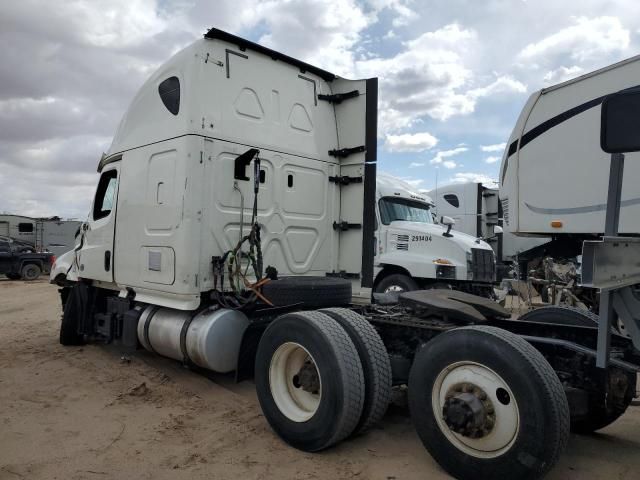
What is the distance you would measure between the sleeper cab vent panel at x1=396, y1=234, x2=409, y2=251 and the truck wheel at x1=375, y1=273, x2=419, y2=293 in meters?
0.52

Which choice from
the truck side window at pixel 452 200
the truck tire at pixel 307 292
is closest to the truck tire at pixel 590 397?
the truck tire at pixel 307 292

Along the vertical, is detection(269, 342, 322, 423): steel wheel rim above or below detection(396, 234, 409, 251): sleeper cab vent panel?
below

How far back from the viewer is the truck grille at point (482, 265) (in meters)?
9.57

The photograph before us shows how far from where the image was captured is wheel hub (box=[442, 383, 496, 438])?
9.98ft

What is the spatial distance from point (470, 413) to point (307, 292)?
2.18 m

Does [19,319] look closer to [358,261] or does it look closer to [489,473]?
[358,261]

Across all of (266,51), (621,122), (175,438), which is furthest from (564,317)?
(266,51)

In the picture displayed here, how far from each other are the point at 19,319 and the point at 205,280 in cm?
742

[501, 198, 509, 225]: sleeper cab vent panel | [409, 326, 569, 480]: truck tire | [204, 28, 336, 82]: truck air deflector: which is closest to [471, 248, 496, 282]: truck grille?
[501, 198, 509, 225]: sleeper cab vent panel

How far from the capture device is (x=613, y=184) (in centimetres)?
286

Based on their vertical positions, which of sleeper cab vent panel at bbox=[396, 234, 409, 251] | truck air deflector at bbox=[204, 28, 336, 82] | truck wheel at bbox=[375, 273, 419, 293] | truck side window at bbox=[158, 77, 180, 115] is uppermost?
truck air deflector at bbox=[204, 28, 336, 82]

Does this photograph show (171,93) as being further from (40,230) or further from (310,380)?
(40,230)

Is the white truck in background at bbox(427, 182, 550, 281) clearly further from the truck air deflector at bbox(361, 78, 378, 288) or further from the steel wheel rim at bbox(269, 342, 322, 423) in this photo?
the steel wheel rim at bbox(269, 342, 322, 423)

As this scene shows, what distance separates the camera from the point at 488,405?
3057 millimetres
